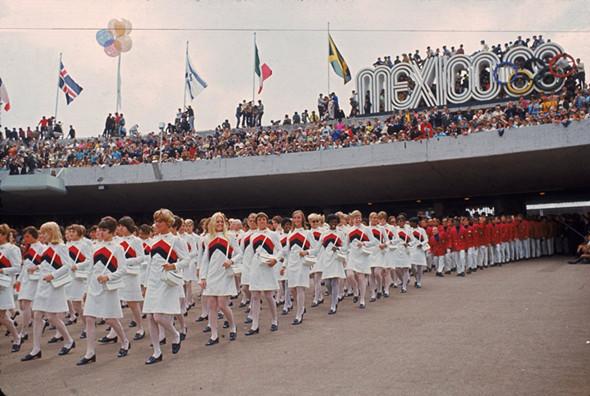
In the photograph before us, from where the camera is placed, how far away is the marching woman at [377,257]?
13539mm

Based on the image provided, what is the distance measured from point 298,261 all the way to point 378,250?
3.35 meters

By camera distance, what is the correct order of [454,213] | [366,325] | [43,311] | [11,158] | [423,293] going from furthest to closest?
[454,213] < [11,158] < [423,293] < [366,325] < [43,311]

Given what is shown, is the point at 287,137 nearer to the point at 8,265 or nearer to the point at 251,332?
the point at 251,332

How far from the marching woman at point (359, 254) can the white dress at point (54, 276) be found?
5.97 meters

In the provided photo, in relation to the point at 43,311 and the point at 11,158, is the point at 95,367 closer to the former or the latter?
the point at 43,311

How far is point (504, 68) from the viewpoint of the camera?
2734 centimetres

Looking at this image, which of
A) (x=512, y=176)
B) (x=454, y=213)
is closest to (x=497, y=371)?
(x=512, y=176)

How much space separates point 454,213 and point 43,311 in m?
26.2

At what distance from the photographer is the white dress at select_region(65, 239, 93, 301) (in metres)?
8.88

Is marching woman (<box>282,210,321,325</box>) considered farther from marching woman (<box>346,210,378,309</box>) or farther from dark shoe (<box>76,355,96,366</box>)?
dark shoe (<box>76,355,96,366</box>)

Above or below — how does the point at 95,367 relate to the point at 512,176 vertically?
below

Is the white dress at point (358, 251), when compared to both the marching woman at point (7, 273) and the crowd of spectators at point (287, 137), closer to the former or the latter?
the marching woman at point (7, 273)

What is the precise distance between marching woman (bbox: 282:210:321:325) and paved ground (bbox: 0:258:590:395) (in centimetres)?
45

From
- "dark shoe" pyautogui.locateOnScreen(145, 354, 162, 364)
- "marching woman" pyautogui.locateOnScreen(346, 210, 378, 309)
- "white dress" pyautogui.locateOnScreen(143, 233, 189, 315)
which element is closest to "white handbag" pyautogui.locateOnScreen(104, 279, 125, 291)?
"white dress" pyautogui.locateOnScreen(143, 233, 189, 315)
